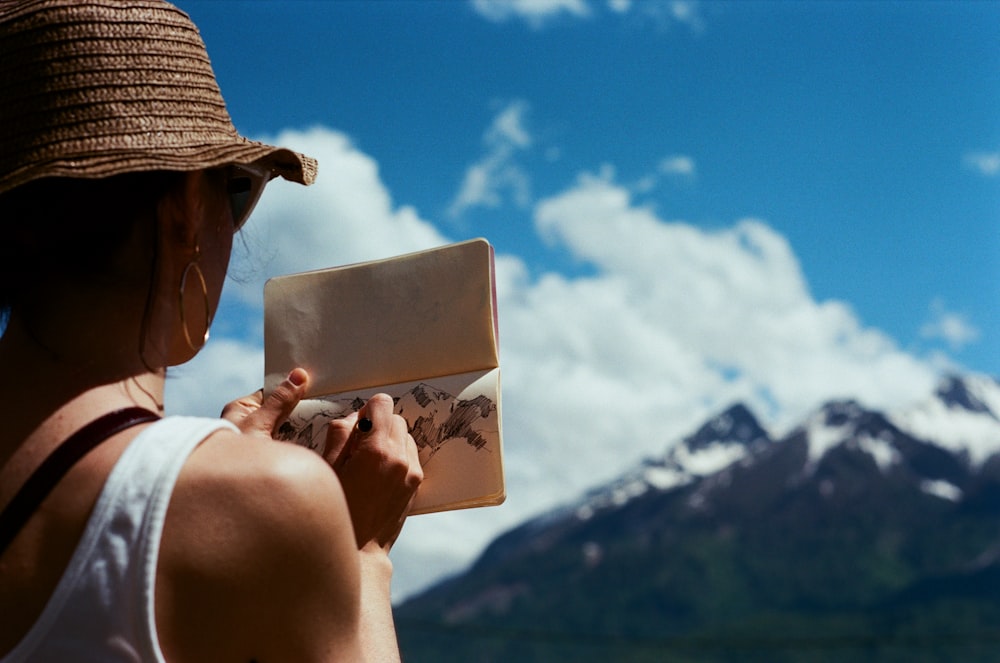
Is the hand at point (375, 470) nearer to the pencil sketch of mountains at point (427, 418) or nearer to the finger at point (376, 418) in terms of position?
the finger at point (376, 418)

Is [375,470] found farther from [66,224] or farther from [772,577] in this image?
[772,577]

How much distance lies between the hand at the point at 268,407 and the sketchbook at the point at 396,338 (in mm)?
74

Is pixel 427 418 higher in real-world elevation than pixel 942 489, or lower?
lower

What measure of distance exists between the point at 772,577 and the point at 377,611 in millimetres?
174881

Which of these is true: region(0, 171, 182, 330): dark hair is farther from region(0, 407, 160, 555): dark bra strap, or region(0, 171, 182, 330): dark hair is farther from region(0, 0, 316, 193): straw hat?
region(0, 407, 160, 555): dark bra strap

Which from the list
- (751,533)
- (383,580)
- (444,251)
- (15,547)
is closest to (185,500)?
(15,547)

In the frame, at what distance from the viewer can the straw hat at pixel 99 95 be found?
1354mm

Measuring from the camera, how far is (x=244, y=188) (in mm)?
1628

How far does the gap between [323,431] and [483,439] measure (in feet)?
0.94

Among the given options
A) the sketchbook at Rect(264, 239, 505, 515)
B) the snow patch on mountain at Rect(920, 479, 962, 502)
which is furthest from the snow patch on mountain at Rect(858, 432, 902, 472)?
the sketchbook at Rect(264, 239, 505, 515)

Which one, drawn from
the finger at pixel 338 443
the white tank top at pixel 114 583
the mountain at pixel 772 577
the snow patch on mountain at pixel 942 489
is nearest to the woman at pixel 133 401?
the white tank top at pixel 114 583

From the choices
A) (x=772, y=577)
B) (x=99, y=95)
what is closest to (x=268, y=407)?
(x=99, y=95)

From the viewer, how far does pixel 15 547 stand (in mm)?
1218

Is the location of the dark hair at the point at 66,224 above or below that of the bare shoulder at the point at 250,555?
above
